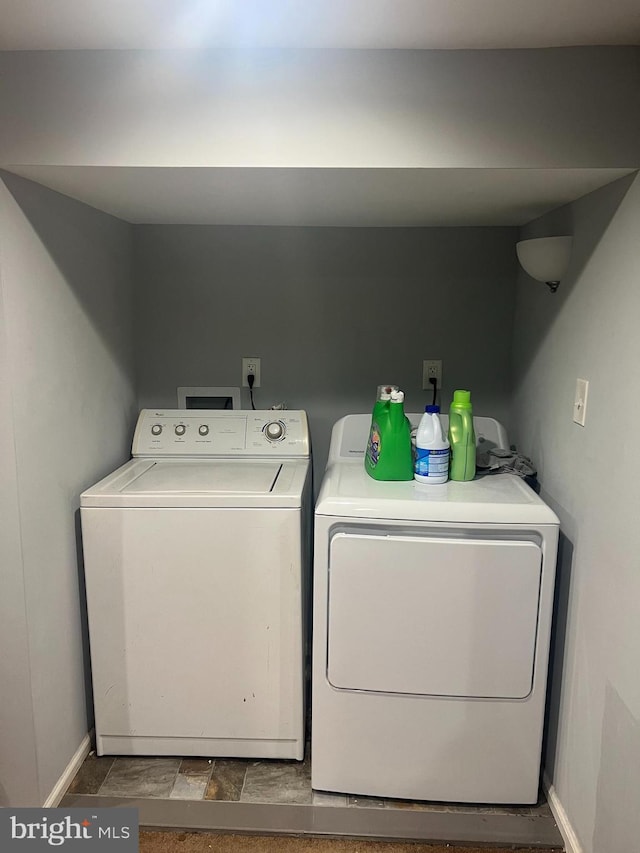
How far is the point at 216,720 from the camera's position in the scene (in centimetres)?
190

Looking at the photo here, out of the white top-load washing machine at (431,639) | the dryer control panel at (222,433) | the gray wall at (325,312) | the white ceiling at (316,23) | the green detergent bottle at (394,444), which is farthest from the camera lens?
the gray wall at (325,312)

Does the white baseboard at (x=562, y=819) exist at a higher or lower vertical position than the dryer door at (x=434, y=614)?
lower

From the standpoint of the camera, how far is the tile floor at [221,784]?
1793 mm

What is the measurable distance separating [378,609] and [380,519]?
241mm

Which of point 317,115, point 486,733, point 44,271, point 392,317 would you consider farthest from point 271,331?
point 486,733

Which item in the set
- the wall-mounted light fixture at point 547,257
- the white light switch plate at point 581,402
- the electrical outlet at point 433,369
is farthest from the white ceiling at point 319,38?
the electrical outlet at point 433,369

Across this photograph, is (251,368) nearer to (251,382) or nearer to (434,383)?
(251,382)

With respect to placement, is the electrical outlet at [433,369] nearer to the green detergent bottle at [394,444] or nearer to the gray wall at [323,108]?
the green detergent bottle at [394,444]

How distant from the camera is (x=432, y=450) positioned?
5.92ft

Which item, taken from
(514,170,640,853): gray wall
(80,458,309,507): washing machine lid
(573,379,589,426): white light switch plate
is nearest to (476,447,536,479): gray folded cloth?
(514,170,640,853): gray wall

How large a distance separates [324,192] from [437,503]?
2.80ft

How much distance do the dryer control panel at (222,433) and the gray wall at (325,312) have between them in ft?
0.77

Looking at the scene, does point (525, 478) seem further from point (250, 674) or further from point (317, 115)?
point (317, 115)

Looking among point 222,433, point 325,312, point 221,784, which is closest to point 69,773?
point 221,784
